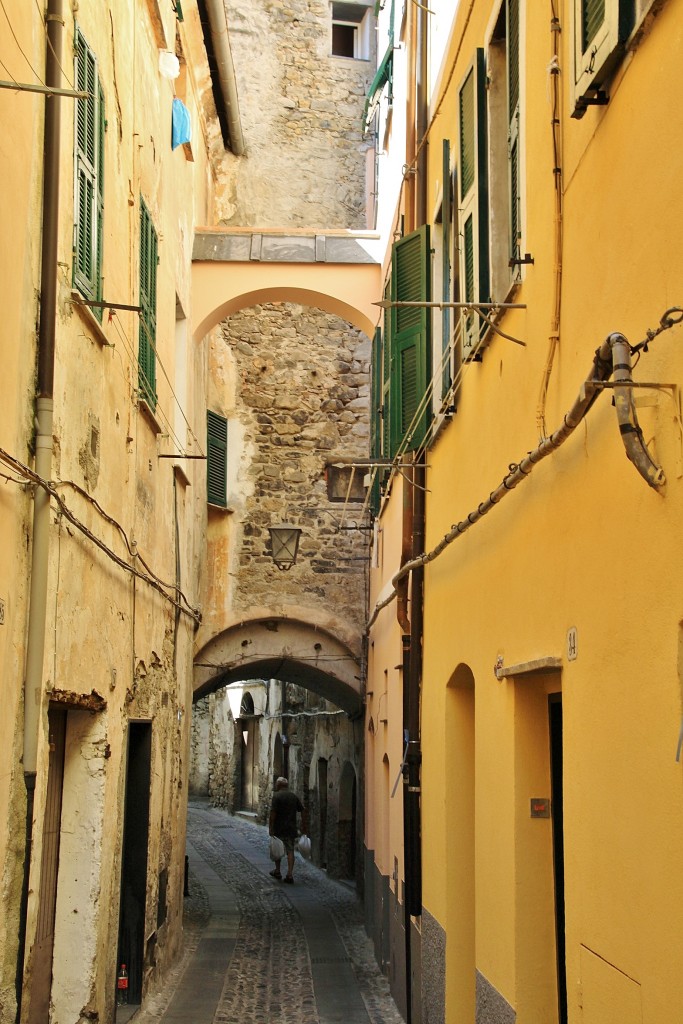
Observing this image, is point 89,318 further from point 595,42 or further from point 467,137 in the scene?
point 595,42

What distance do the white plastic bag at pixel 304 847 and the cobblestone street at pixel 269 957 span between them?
1.98m

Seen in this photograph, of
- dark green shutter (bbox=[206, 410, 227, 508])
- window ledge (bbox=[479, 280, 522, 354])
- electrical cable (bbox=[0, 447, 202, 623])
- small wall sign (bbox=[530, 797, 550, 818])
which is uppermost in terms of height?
dark green shutter (bbox=[206, 410, 227, 508])

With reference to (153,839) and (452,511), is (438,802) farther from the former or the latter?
(153,839)

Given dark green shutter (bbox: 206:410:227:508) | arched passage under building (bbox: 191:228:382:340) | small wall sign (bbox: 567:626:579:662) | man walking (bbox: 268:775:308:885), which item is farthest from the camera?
man walking (bbox: 268:775:308:885)

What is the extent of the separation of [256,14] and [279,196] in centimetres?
295

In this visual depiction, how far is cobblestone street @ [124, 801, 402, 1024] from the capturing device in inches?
382

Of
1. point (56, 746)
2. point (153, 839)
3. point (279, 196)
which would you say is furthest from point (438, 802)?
point (279, 196)

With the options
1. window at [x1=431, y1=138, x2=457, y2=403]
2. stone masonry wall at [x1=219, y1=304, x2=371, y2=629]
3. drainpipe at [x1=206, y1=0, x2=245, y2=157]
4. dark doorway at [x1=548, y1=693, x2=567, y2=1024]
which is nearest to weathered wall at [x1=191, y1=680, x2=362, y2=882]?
stone masonry wall at [x1=219, y1=304, x2=371, y2=629]

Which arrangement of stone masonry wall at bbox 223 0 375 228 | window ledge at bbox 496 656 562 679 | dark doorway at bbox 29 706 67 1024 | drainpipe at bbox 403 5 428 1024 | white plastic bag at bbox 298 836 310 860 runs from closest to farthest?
window ledge at bbox 496 656 562 679 < dark doorway at bbox 29 706 67 1024 < drainpipe at bbox 403 5 428 1024 < stone masonry wall at bbox 223 0 375 228 < white plastic bag at bbox 298 836 310 860

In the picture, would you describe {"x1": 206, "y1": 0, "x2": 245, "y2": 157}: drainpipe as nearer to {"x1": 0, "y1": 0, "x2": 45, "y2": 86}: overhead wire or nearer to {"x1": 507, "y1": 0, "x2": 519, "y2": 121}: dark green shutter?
{"x1": 0, "y1": 0, "x2": 45, "y2": 86}: overhead wire

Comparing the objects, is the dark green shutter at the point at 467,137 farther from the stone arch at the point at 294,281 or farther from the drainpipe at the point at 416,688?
the stone arch at the point at 294,281

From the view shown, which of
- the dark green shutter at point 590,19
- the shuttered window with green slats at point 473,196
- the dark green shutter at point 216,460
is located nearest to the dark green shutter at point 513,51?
the shuttered window with green slats at point 473,196

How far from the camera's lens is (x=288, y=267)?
13.6 metres

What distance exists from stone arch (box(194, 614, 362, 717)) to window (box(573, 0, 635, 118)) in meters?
12.0
